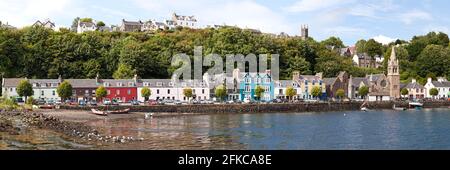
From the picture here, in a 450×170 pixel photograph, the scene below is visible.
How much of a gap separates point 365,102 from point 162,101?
3584 centimetres

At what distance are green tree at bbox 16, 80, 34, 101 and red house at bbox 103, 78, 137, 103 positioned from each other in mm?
11785

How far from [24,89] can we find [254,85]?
37836mm

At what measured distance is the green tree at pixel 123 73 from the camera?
305 ft

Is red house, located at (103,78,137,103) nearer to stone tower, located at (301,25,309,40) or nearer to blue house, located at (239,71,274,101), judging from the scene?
blue house, located at (239,71,274,101)

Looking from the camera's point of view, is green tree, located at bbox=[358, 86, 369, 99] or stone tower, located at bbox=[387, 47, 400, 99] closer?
green tree, located at bbox=[358, 86, 369, 99]

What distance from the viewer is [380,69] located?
5472 inches

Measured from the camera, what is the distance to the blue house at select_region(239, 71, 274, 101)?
91250 mm

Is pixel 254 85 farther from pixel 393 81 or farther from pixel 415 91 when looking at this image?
pixel 415 91

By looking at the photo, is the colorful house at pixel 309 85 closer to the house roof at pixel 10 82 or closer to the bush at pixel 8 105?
the house roof at pixel 10 82

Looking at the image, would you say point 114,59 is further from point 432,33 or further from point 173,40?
point 432,33

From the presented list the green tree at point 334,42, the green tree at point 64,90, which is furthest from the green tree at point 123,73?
the green tree at point 334,42

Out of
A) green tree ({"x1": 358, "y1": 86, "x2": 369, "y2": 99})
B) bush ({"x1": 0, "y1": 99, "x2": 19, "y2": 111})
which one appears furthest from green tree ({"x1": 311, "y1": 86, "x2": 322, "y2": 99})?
bush ({"x1": 0, "y1": 99, "x2": 19, "y2": 111})

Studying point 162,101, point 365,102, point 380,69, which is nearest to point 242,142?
point 162,101

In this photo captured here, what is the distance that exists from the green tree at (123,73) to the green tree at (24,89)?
1886cm
